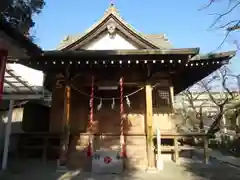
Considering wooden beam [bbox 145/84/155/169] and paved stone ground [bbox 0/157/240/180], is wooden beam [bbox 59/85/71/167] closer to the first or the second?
paved stone ground [bbox 0/157/240/180]

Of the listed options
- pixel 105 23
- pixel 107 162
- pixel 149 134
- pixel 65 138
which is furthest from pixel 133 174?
pixel 105 23

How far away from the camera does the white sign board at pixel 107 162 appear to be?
8.61 metres

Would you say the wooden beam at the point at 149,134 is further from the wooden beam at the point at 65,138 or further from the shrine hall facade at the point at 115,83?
the wooden beam at the point at 65,138

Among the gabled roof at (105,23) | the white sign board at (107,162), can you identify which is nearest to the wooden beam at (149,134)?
the white sign board at (107,162)

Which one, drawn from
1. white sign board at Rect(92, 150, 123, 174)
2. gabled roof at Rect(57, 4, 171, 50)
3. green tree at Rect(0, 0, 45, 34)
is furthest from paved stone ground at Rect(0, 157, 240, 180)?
gabled roof at Rect(57, 4, 171, 50)

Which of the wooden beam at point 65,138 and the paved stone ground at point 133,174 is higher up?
the wooden beam at point 65,138

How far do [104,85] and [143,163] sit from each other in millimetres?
3428

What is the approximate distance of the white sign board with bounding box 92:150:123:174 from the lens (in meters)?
8.61

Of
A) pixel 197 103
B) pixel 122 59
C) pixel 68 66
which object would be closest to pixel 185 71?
pixel 122 59

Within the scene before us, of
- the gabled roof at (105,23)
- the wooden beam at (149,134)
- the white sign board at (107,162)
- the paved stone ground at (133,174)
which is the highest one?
the gabled roof at (105,23)

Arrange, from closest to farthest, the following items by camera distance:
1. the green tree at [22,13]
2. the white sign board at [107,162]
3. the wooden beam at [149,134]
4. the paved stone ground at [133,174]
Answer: the paved stone ground at [133,174] < the white sign board at [107,162] < the wooden beam at [149,134] < the green tree at [22,13]

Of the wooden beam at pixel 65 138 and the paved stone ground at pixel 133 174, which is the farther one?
the wooden beam at pixel 65 138

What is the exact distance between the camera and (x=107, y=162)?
8695 millimetres

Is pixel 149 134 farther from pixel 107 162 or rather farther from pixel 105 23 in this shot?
pixel 105 23
